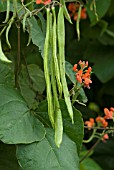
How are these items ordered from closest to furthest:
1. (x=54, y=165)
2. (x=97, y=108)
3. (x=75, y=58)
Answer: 1. (x=54, y=165)
2. (x=75, y=58)
3. (x=97, y=108)

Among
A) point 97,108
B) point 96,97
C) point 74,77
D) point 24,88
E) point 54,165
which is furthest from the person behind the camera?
point 97,108

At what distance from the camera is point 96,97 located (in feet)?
6.79

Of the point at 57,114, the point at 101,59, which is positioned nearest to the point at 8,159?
the point at 57,114

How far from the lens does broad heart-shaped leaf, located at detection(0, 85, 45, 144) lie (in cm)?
97

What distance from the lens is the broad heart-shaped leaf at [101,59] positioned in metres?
1.83

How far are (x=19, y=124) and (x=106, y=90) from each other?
1024 millimetres

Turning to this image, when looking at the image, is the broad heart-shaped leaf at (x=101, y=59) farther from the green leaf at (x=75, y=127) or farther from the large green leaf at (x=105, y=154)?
the green leaf at (x=75, y=127)

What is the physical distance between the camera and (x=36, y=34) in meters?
1.08

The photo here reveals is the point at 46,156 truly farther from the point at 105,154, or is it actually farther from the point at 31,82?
the point at 105,154

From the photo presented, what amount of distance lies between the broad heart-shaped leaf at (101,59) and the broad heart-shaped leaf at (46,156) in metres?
0.82

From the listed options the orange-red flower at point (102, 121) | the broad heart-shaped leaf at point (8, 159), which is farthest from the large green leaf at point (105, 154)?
the broad heart-shaped leaf at point (8, 159)

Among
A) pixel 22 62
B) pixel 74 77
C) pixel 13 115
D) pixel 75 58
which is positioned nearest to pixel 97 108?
pixel 75 58

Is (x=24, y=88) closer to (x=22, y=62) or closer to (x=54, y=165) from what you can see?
(x=22, y=62)

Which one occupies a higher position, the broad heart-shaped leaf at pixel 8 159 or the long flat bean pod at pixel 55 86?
the long flat bean pod at pixel 55 86
